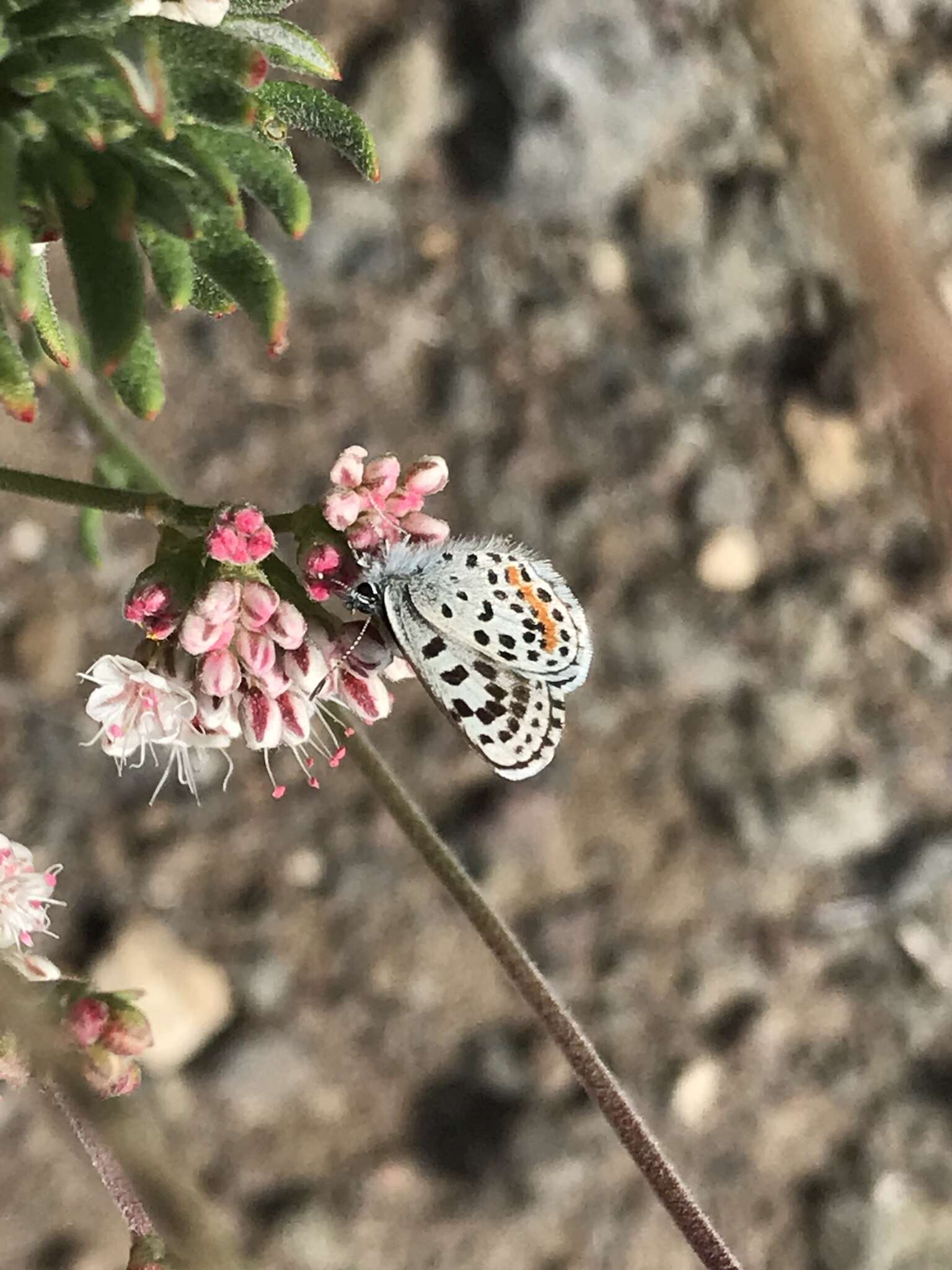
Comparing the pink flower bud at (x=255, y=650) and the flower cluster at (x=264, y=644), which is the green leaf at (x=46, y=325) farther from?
the pink flower bud at (x=255, y=650)

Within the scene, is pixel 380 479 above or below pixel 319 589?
above

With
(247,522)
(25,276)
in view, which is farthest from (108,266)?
(247,522)

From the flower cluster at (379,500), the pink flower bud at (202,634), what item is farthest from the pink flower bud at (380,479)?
the pink flower bud at (202,634)

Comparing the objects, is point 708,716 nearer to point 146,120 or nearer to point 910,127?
point 910,127

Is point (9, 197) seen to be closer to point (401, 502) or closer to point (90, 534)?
point (401, 502)

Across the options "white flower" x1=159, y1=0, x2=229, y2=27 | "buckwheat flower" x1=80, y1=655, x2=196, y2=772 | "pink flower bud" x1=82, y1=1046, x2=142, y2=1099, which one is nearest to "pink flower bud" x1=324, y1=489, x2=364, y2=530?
"buckwheat flower" x1=80, y1=655, x2=196, y2=772
